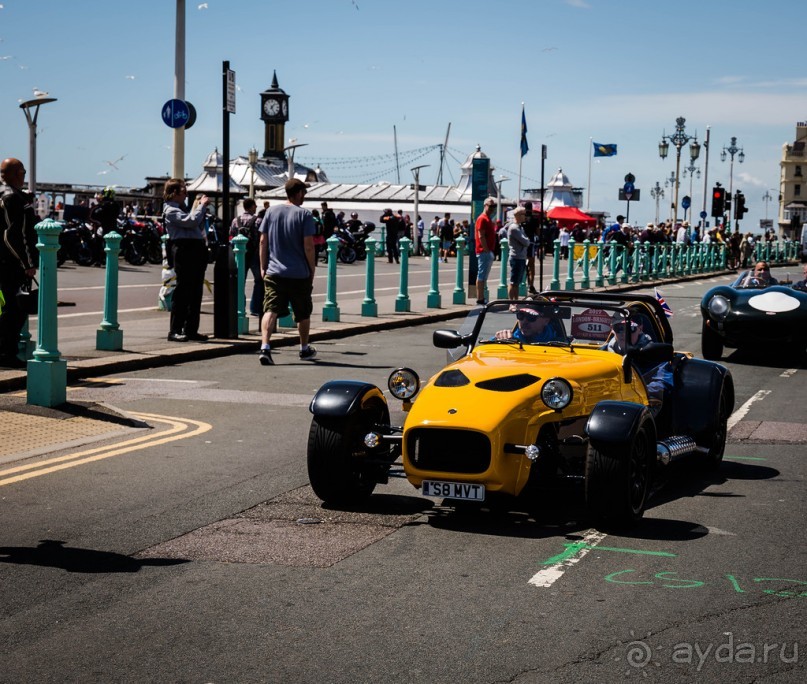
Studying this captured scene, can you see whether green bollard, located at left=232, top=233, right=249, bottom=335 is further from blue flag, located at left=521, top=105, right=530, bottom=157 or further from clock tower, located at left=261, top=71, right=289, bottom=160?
clock tower, located at left=261, top=71, right=289, bottom=160

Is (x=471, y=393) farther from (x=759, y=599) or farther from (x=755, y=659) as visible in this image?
(x=755, y=659)

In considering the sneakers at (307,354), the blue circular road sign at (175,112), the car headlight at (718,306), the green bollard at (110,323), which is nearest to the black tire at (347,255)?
the blue circular road sign at (175,112)

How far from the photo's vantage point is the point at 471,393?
685 cm

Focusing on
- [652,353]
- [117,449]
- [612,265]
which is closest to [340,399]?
[652,353]

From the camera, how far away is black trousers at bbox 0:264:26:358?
11422mm

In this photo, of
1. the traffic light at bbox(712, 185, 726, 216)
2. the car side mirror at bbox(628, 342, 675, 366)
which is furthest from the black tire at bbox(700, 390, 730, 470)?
the traffic light at bbox(712, 185, 726, 216)

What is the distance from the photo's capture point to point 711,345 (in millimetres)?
16562

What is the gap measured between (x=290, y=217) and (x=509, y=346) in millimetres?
6195

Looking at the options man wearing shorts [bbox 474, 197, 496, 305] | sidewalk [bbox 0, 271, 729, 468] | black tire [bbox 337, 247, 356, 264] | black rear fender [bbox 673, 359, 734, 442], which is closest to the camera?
black rear fender [bbox 673, 359, 734, 442]

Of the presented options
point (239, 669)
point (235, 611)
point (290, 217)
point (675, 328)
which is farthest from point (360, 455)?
point (675, 328)

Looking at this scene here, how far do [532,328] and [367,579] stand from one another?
9.03 ft

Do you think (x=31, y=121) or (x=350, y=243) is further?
(x=350, y=243)

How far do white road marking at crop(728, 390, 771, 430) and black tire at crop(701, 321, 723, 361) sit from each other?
10.4ft

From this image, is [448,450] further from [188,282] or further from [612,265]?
[612,265]
